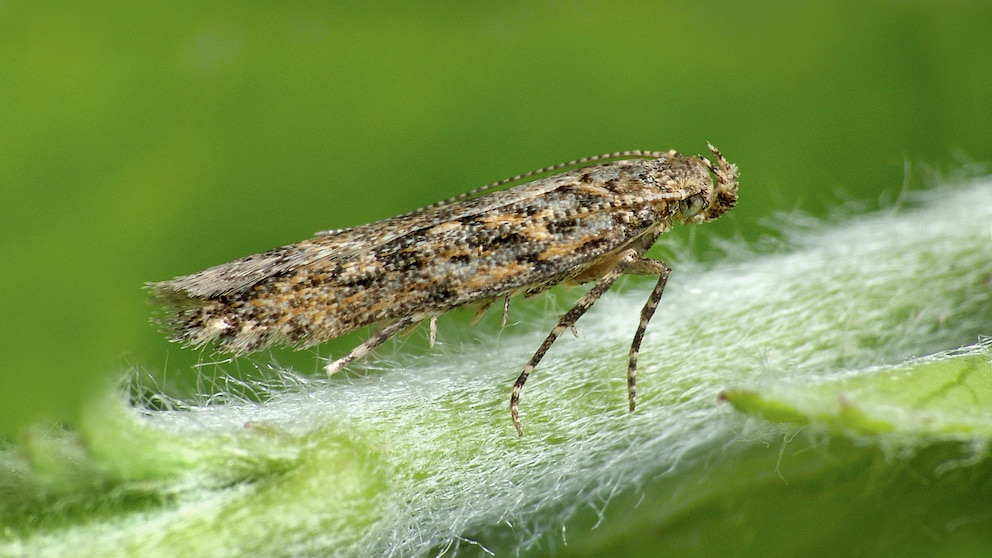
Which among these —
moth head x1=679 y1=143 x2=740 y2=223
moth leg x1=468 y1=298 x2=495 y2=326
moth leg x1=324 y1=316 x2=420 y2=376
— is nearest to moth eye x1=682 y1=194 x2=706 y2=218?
moth head x1=679 y1=143 x2=740 y2=223

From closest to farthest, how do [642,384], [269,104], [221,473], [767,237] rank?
1. [221,473]
2. [642,384]
3. [269,104]
4. [767,237]

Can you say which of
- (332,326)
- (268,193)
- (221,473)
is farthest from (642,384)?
(268,193)

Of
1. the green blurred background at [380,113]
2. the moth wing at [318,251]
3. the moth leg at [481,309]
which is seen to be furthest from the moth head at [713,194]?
the moth leg at [481,309]

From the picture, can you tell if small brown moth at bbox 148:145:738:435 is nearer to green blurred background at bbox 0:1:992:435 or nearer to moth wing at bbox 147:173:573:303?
moth wing at bbox 147:173:573:303

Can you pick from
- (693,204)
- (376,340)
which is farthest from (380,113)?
(693,204)

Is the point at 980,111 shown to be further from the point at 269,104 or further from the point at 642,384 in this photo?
the point at 269,104

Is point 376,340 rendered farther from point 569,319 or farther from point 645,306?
point 645,306

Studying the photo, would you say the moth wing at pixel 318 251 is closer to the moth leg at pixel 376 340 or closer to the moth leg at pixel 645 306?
the moth leg at pixel 376 340
